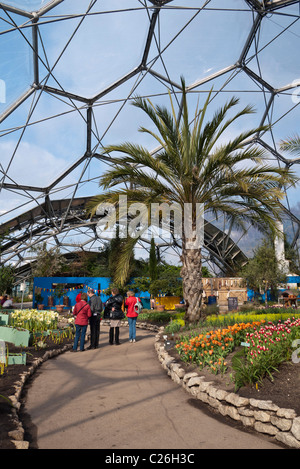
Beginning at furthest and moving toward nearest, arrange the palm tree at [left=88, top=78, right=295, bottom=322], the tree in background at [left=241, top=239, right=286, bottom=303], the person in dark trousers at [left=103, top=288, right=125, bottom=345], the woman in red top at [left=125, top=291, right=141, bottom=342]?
1. the tree in background at [left=241, top=239, right=286, bottom=303]
2. the woman in red top at [left=125, top=291, right=141, bottom=342]
3. the person in dark trousers at [left=103, top=288, right=125, bottom=345]
4. the palm tree at [left=88, top=78, right=295, bottom=322]

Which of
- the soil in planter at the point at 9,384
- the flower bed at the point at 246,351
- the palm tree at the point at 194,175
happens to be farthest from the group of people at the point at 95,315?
the flower bed at the point at 246,351

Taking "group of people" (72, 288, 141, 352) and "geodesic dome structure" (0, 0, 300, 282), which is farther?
"geodesic dome structure" (0, 0, 300, 282)

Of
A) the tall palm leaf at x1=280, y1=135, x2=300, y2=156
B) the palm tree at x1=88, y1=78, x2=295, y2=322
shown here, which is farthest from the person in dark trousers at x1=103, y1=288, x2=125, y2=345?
the tall palm leaf at x1=280, y1=135, x2=300, y2=156

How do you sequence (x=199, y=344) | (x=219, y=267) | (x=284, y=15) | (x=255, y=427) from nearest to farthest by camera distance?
1. (x=255, y=427)
2. (x=199, y=344)
3. (x=284, y=15)
4. (x=219, y=267)

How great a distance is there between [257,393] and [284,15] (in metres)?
17.3

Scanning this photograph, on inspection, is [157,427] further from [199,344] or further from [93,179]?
[93,179]

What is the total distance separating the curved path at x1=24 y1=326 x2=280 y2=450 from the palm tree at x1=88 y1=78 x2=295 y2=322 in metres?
3.23

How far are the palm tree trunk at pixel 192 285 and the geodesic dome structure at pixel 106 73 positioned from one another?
15.2ft

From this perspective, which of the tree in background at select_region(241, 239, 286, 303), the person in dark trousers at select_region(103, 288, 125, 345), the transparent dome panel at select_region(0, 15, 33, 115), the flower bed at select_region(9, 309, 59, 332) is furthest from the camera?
the tree in background at select_region(241, 239, 286, 303)

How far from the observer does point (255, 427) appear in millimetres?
3881

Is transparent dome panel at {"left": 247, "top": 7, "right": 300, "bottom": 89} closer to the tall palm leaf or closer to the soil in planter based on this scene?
the tall palm leaf

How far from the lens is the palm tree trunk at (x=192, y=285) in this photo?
9586 millimetres

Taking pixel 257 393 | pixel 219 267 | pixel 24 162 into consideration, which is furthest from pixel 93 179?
pixel 257 393

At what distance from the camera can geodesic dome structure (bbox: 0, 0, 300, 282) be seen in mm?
13609
